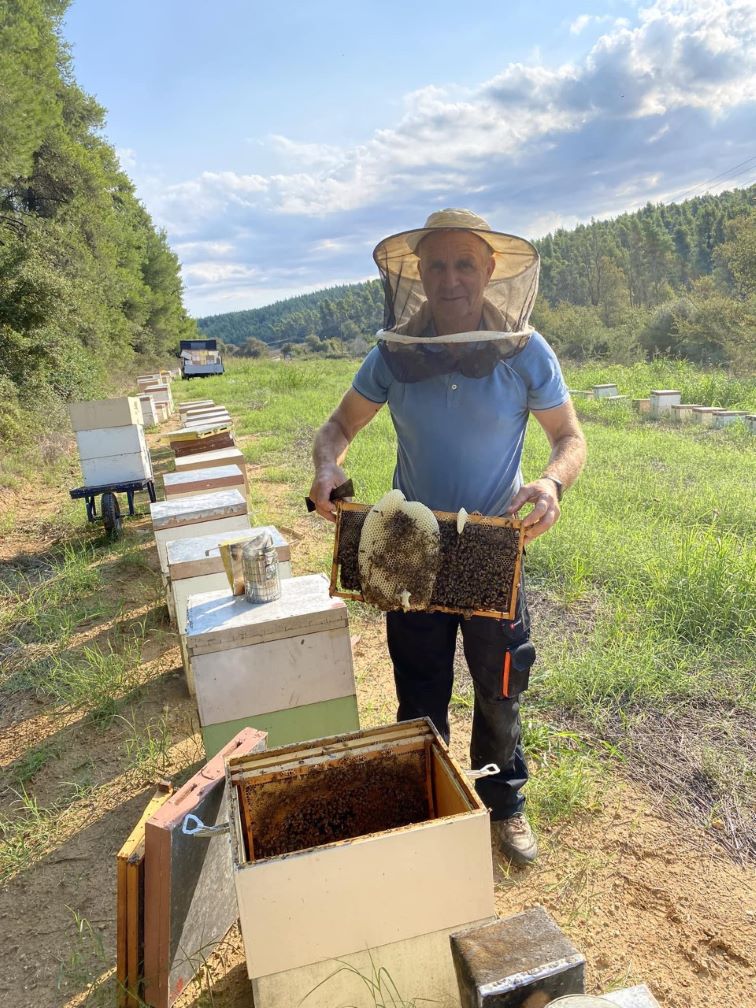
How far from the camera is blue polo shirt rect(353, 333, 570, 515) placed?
2.22 metres

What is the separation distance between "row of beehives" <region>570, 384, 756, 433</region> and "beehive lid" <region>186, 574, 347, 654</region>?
9876 mm

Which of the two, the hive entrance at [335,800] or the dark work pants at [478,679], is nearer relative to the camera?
the hive entrance at [335,800]

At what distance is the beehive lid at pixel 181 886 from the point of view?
6.09 feet

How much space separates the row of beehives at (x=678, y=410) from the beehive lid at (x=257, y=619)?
9876 mm

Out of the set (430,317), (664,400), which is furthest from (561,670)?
(664,400)

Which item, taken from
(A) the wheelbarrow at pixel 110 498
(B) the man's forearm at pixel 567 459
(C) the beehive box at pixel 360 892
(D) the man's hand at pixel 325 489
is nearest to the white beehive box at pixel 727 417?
(A) the wheelbarrow at pixel 110 498

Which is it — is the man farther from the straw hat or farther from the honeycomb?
the honeycomb

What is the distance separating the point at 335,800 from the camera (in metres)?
1.92

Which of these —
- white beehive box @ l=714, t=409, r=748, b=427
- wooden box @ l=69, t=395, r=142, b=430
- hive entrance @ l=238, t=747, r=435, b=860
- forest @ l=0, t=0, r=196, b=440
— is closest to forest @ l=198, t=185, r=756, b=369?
hive entrance @ l=238, t=747, r=435, b=860

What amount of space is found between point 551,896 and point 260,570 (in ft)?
5.39

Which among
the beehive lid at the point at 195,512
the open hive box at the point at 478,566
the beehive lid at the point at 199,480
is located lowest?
the beehive lid at the point at 195,512

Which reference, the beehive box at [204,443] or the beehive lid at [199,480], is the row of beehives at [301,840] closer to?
the beehive lid at [199,480]

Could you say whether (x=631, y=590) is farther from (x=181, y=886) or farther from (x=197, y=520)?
(x=181, y=886)

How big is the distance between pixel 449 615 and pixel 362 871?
104 cm
